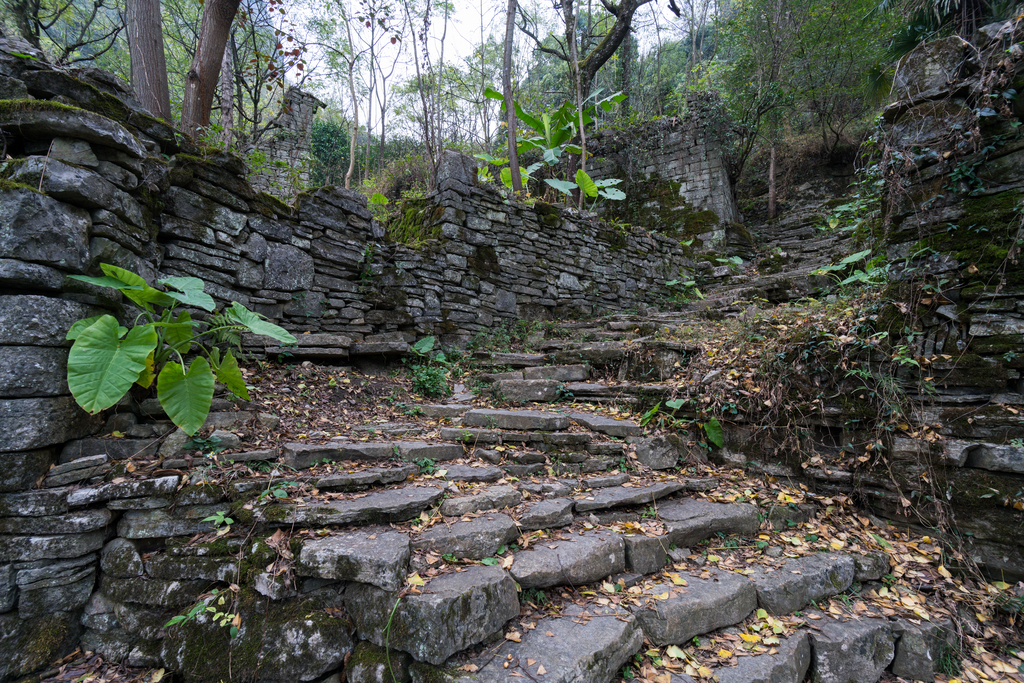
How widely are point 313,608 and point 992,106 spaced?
4780 mm

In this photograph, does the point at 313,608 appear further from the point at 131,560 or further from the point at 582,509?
the point at 582,509

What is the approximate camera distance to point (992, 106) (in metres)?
2.61

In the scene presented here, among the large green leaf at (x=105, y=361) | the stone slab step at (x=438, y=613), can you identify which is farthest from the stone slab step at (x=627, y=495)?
the large green leaf at (x=105, y=361)

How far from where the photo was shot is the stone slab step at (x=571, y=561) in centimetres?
198

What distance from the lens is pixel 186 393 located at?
212 cm

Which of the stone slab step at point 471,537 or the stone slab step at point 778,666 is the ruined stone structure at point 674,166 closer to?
the stone slab step at point 778,666

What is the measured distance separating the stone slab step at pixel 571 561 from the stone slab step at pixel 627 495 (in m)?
0.23

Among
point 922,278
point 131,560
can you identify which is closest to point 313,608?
point 131,560

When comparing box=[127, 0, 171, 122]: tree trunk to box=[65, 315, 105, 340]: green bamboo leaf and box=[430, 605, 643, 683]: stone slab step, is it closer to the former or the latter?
box=[65, 315, 105, 340]: green bamboo leaf

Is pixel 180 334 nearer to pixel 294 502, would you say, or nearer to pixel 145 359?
pixel 145 359

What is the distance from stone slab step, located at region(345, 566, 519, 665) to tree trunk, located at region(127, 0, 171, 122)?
178 inches

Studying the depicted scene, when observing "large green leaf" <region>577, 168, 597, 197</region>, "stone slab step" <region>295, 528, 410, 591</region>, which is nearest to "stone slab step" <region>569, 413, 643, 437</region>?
"stone slab step" <region>295, 528, 410, 591</region>

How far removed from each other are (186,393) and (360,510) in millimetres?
Result: 1083

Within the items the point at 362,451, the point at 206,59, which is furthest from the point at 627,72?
the point at 362,451
